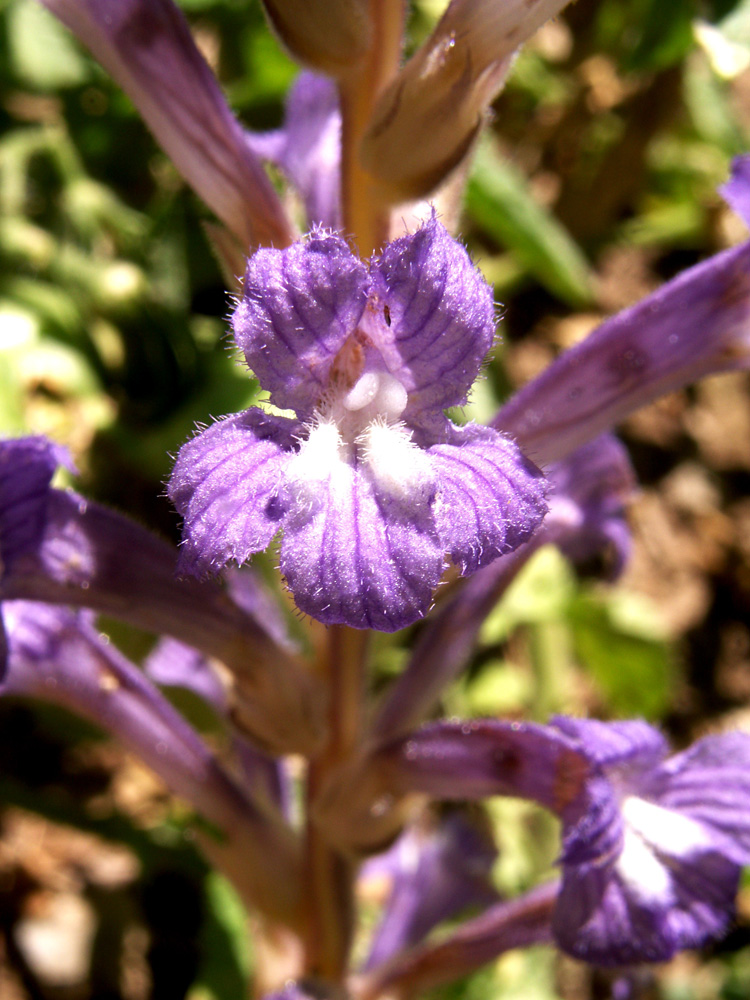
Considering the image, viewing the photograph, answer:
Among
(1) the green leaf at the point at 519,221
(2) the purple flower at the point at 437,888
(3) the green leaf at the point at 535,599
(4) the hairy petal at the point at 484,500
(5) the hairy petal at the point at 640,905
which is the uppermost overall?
(4) the hairy petal at the point at 484,500

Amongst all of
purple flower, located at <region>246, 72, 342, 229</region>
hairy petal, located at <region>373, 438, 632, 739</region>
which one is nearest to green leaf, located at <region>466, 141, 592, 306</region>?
purple flower, located at <region>246, 72, 342, 229</region>

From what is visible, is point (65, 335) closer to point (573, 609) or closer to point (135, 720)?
point (135, 720)

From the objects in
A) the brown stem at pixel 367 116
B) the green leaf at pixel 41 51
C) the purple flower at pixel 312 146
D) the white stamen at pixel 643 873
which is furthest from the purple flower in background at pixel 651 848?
the green leaf at pixel 41 51

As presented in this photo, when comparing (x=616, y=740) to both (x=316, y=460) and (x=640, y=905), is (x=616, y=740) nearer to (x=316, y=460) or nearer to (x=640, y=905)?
(x=640, y=905)

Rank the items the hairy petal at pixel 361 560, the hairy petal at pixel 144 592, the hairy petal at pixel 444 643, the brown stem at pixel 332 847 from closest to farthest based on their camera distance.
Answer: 1. the hairy petal at pixel 361 560
2. the hairy petal at pixel 144 592
3. the brown stem at pixel 332 847
4. the hairy petal at pixel 444 643

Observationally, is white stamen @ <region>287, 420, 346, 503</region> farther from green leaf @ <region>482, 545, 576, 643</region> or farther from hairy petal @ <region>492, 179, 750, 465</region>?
green leaf @ <region>482, 545, 576, 643</region>

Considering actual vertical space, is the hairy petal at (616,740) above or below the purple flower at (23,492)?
below

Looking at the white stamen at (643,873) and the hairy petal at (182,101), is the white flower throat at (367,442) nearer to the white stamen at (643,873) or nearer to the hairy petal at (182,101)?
the hairy petal at (182,101)

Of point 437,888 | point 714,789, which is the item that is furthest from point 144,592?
point 437,888
